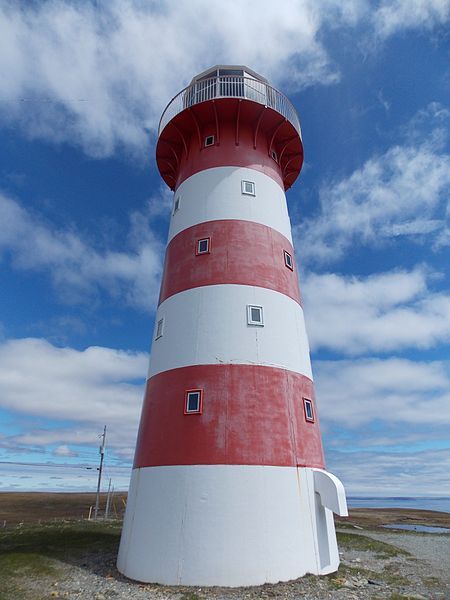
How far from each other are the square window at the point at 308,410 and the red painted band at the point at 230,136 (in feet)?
28.3

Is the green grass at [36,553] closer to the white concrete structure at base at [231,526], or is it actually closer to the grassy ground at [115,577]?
the grassy ground at [115,577]

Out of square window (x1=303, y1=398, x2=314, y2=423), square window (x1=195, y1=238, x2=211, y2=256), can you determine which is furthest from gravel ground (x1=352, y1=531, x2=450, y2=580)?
square window (x1=195, y1=238, x2=211, y2=256)

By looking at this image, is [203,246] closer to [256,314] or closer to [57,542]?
[256,314]

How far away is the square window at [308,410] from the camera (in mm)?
12195

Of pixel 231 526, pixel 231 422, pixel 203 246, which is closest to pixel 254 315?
pixel 203 246

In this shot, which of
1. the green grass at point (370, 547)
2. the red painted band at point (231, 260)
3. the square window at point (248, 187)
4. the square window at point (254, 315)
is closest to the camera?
the square window at point (254, 315)

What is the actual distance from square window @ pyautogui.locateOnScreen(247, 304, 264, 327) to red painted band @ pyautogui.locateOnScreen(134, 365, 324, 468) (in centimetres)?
140

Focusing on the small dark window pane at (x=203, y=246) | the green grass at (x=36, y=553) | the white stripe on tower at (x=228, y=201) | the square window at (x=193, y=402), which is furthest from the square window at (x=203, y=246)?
the green grass at (x=36, y=553)

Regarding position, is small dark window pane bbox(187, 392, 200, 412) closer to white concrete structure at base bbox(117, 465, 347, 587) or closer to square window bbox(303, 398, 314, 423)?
white concrete structure at base bbox(117, 465, 347, 587)

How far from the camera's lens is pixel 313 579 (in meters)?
10.0

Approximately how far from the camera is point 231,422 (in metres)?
11.0

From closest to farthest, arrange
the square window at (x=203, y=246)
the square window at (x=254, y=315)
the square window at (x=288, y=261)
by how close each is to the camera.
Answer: the square window at (x=254, y=315)
the square window at (x=203, y=246)
the square window at (x=288, y=261)

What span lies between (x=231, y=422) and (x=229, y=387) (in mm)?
957

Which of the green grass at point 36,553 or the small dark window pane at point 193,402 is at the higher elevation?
the small dark window pane at point 193,402
